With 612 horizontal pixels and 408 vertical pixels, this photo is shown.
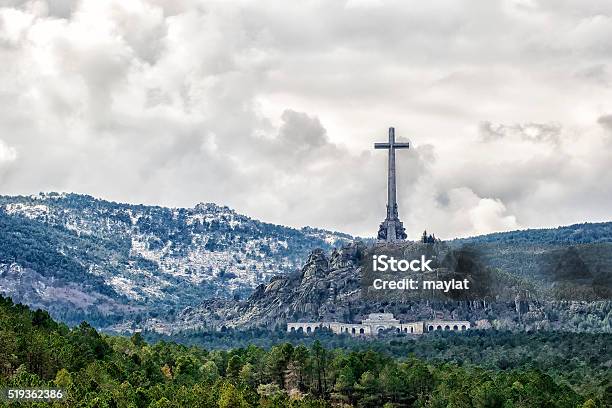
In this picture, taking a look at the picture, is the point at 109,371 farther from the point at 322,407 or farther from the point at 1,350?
the point at 322,407

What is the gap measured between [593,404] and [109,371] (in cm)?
6355

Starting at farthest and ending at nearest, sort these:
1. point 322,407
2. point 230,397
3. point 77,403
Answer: point 322,407
point 230,397
point 77,403

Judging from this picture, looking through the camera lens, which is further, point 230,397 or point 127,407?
point 230,397

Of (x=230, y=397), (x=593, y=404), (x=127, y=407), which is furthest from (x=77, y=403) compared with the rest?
(x=593, y=404)

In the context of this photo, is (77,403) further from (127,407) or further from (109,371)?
(109,371)

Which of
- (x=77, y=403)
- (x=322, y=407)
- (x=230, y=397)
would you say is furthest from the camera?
(x=322, y=407)

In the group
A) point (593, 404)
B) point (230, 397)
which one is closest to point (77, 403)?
point (230, 397)

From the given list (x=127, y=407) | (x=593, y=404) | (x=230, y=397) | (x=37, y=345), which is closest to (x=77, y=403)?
(x=127, y=407)

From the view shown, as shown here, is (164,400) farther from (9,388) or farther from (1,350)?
(1,350)

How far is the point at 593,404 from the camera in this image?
199125 mm

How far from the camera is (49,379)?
7500 inches

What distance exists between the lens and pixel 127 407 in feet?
547

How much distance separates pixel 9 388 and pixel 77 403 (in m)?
8.46

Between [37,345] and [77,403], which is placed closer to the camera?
[77,403]
